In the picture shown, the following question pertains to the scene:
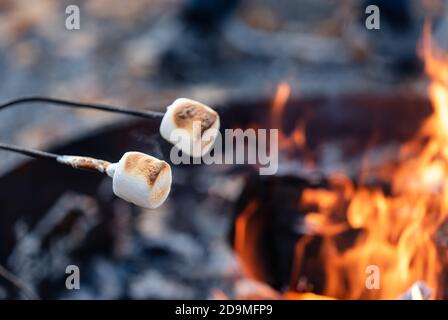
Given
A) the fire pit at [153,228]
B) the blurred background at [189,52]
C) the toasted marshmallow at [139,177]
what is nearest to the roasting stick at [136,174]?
the toasted marshmallow at [139,177]

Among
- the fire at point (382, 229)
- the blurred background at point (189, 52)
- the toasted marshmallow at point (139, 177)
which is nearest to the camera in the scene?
the toasted marshmallow at point (139, 177)

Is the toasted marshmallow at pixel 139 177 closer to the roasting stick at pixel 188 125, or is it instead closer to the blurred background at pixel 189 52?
the roasting stick at pixel 188 125

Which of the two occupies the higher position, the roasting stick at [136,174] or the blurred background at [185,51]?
the blurred background at [185,51]

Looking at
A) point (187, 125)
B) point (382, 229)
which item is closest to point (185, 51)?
point (382, 229)

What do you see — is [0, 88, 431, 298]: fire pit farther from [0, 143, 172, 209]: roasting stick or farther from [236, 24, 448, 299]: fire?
[0, 143, 172, 209]: roasting stick

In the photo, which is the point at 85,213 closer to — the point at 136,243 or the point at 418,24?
the point at 136,243

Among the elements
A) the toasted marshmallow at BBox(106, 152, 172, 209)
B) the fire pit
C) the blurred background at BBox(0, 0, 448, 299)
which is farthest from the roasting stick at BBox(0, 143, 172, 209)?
the blurred background at BBox(0, 0, 448, 299)
